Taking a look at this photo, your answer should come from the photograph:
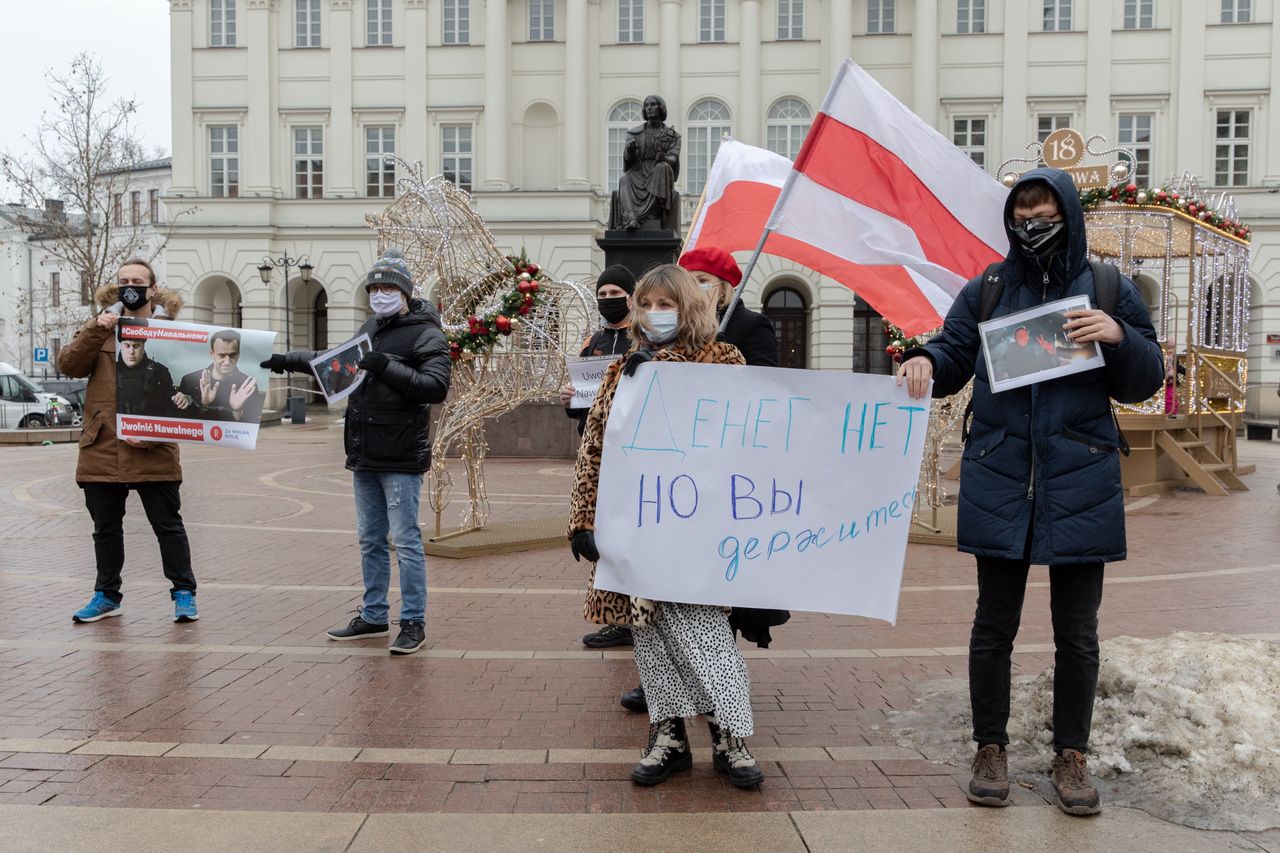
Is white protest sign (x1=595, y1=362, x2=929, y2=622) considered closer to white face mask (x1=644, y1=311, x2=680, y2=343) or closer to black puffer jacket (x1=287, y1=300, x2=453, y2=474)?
white face mask (x1=644, y1=311, x2=680, y2=343)

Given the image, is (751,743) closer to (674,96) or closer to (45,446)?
(45,446)

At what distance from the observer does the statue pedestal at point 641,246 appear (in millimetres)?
13719

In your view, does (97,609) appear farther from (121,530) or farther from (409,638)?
(409,638)

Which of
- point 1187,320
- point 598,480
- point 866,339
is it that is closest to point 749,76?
point 866,339

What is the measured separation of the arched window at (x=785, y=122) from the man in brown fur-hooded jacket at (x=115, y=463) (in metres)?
34.4

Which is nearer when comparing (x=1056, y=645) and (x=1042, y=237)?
(x=1042, y=237)

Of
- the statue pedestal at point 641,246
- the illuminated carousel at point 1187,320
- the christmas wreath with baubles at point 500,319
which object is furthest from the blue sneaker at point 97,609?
the illuminated carousel at point 1187,320

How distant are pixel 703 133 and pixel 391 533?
3510 cm

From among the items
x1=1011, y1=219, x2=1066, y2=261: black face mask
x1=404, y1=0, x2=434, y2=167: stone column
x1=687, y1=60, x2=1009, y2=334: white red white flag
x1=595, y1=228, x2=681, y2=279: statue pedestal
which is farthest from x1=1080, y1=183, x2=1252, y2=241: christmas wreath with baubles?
x1=404, y1=0, x2=434, y2=167: stone column

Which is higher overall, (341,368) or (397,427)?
(341,368)

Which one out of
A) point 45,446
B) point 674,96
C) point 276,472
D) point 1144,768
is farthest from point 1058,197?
point 674,96

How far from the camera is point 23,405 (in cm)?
2947

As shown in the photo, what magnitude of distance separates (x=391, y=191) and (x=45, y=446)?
760 inches

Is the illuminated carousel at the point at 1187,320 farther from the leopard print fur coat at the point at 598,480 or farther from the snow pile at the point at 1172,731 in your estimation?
the leopard print fur coat at the point at 598,480
